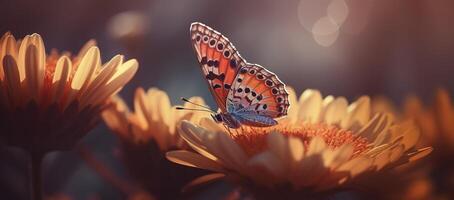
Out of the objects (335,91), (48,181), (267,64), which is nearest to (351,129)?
(48,181)

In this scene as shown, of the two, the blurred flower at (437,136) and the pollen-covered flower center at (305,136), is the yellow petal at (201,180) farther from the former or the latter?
the blurred flower at (437,136)

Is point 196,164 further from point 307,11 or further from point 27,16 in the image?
point 307,11

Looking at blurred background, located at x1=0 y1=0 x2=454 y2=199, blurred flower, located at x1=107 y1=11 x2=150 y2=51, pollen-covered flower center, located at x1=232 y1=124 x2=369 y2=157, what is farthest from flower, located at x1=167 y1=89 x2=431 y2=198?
blurred background, located at x1=0 y1=0 x2=454 y2=199

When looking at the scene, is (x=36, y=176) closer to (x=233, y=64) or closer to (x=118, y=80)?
(x=118, y=80)

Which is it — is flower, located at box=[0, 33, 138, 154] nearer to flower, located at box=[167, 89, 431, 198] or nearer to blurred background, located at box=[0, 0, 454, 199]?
flower, located at box=[167, 89, 431, 198]

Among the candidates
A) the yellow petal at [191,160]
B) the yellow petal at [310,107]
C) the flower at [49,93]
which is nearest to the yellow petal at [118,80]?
the flower at [49,93]

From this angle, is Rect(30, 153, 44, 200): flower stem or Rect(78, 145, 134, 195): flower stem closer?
Rect(30, 153, 44, 200): flower stem

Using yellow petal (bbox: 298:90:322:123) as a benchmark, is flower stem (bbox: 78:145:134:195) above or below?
below
